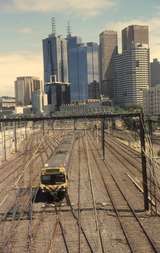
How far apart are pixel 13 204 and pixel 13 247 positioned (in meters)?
11.8

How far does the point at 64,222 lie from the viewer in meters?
27.9

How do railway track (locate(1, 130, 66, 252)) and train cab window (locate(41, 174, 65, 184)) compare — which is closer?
railway track (locate(1, 130, 66, 252))

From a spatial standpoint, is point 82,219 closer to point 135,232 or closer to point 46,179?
point 135,232

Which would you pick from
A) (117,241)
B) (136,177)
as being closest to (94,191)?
(136,177)

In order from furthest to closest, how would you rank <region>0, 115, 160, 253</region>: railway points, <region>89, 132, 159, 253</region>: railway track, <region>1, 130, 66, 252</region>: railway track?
1. <region>1, 130, 66, 252</region>: railway track
2. <region>0, 115, 160, 253</region>: railway points
3. <region>89, 132, 159, 253</region>: railway track

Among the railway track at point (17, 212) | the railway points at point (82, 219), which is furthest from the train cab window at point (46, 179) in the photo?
the railway track at point (17, 212)

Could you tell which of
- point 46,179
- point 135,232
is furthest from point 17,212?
point 135,232

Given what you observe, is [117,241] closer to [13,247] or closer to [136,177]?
[13,247]

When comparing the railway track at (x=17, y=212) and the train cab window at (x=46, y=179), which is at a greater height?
the train cab window at (x=46, y=179)

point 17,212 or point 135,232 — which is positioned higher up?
point 135,232

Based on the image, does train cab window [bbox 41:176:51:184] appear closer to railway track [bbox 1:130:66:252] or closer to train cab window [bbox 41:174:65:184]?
train cab window [bbox 41:174:65:184]

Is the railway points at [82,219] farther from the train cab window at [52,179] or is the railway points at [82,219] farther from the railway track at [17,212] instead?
the train cab window at [52,179]

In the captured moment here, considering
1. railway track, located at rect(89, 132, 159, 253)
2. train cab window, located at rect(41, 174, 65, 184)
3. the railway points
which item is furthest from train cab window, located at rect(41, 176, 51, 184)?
railway track, located at rect(89, 132, 159, 253)

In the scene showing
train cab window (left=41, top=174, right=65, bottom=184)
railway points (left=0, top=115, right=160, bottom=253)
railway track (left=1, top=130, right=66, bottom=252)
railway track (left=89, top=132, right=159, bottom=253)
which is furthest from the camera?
train cab window (left=41, top=174, right=65, bottom=184)
